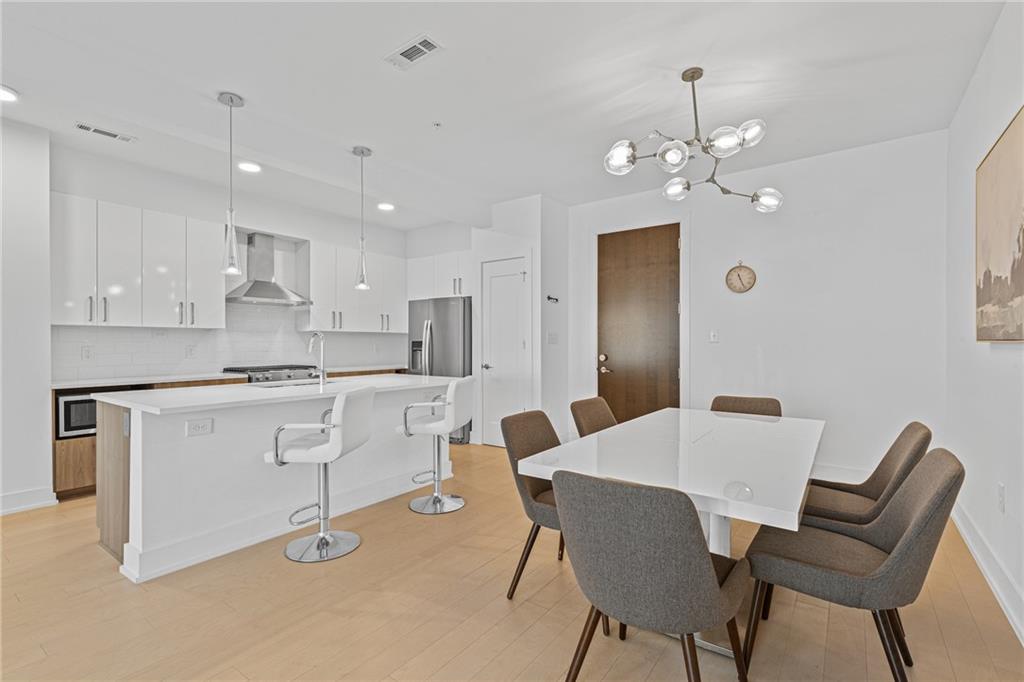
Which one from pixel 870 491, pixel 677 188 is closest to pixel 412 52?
pixel 677 188

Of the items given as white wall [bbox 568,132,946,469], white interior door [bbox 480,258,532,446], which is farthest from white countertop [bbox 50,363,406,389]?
white wall [bbox 568,132,946,469]

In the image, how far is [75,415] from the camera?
371 cm

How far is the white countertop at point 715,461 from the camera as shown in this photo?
4.63 feet

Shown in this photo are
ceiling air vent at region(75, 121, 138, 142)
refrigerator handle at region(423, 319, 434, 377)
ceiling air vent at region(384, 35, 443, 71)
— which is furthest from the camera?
refrigerator handle at region(423, 319, 434, 377)

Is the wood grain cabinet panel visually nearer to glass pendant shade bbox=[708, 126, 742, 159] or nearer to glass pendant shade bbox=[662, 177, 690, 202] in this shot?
glass pendant shade bbox=[662, 177, 690, 202]

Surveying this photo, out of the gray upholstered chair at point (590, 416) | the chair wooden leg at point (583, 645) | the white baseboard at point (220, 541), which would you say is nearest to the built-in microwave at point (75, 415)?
the white baseboard at point (220, 541)

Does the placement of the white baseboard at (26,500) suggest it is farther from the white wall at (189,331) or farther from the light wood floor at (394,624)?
the white wall at (189,331)

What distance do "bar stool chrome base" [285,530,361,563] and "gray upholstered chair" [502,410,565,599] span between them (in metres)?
1.06

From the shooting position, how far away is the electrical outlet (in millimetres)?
2617

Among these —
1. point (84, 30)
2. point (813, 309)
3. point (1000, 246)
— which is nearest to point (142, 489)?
point (84, 30)

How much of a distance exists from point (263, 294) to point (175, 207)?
1.07 metres

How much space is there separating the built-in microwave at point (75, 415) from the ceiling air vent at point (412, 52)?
3.38 m

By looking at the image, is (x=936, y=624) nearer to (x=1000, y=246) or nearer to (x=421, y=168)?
(x=1000, y=246)

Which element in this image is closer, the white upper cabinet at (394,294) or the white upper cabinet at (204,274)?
the white upper cabinet at (204,274)
